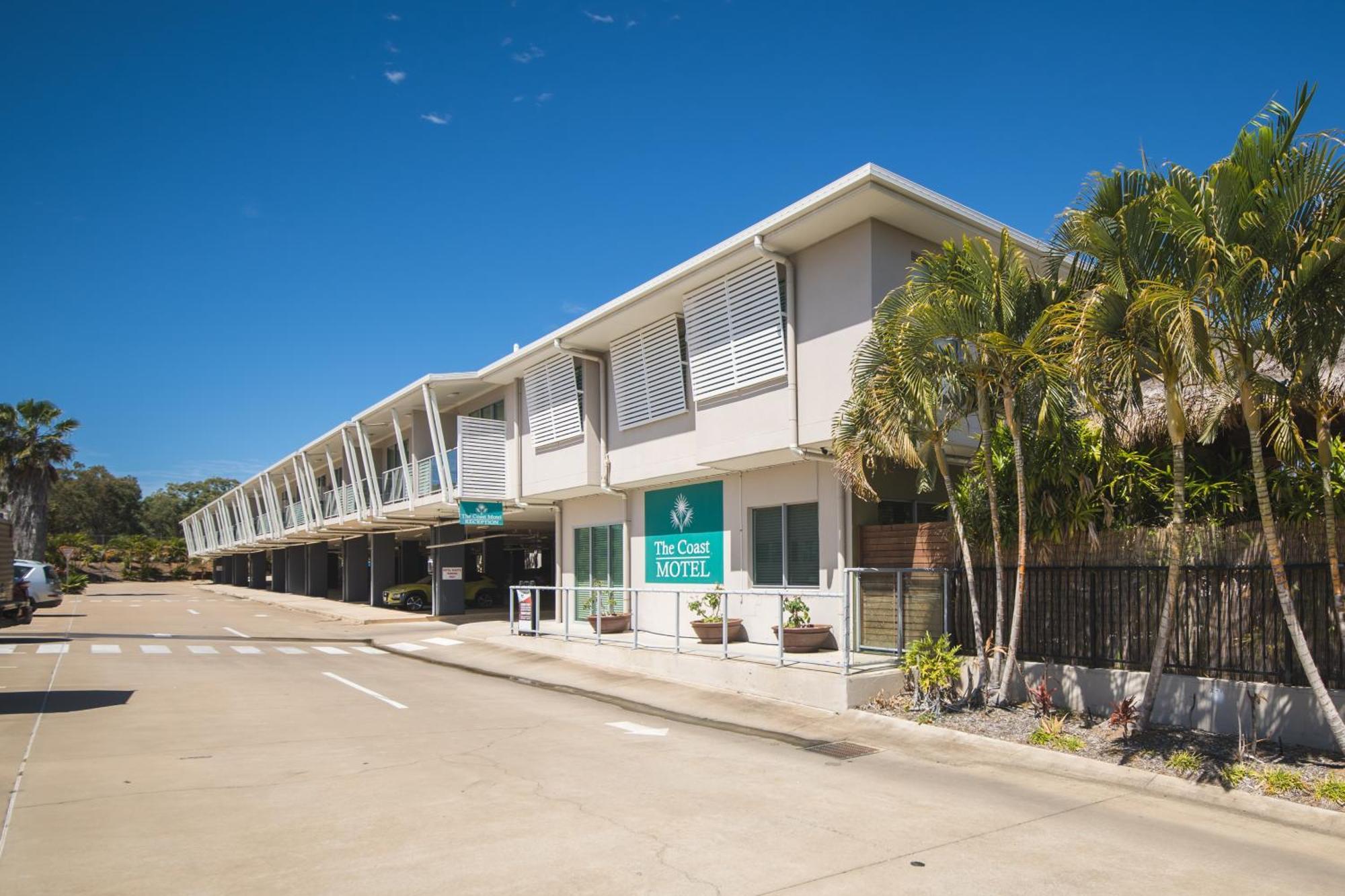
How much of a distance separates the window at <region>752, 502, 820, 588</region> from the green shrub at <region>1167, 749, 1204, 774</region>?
670cm

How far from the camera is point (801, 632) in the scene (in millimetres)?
13641

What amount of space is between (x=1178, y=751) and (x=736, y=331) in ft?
30.0

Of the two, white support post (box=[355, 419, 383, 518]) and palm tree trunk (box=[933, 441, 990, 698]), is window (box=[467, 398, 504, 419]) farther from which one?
palm tree trunk (box=[933, 441, 990, 698])

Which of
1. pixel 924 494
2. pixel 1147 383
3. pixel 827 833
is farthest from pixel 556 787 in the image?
pixel 1147 383

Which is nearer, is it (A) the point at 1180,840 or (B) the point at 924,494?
(A) the point at 1180,840

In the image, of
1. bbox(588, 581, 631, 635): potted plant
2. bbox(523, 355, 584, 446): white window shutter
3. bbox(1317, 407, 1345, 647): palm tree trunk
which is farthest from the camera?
bbox(523, 355, 584, 446): white window shutter

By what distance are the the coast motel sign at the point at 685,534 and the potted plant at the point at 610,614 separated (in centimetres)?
104

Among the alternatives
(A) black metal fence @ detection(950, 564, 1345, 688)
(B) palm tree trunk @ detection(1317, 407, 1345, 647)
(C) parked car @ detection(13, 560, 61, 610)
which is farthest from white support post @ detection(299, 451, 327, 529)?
(B) palm tree trunk @ detection(1317, 407, 1345, 647)

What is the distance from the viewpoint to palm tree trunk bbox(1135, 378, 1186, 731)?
891 centimetres

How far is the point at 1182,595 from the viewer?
995cm

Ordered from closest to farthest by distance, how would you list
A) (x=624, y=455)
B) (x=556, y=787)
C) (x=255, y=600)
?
1. (x=556, y=787)
2. (x=624, y=455)
3. (x=255, y=600)

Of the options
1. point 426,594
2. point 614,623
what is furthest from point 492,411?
point 426,594

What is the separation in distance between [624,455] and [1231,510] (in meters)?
11.4

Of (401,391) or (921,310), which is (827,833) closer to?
(921,310)
